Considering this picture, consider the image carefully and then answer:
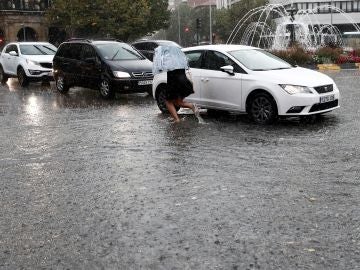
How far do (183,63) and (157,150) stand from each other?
2.97 metres

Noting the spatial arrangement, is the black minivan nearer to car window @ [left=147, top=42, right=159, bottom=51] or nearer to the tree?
car window @ [left=147, top=42, right=159, bottom=51]

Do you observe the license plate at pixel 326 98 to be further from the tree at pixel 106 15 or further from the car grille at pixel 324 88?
the tree at pixel 106 15

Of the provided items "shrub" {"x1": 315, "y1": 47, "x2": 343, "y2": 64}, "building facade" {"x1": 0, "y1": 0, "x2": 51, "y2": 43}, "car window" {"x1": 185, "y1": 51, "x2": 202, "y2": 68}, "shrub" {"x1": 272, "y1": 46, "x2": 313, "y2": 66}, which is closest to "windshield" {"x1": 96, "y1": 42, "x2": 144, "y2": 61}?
"car window" {"x1": 185, "y1": 51, "x2": 202, "y2": 68}

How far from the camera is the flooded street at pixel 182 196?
4.41m

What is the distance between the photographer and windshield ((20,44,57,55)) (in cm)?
2285

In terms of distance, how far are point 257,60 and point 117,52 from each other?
6.87 metres

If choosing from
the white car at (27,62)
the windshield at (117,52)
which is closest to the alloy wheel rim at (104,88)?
the windshield at (117,52)

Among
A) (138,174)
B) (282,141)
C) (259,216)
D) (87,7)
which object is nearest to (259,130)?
(282,141)

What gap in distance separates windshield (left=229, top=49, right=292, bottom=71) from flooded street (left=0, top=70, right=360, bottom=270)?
1225 millimetres

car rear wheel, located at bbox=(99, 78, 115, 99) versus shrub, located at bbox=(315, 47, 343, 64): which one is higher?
shrub, located at bbox=(315, 47, 343, 64)

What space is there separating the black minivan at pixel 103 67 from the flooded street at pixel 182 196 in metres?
4.85

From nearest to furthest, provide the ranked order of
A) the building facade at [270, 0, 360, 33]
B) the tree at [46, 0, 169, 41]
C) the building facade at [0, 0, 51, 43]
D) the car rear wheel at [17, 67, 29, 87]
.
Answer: the car rear wheel at [17, 67, 29, 87]
the tree at [46, 0, 169, 41]
the building facade at [0, 0, 51, 43]
the building facade at [270, 0, 360, 33]

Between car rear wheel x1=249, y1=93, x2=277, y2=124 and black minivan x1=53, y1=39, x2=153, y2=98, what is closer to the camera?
car rear wheel x1=249, y1=93, x2=277, y2=124

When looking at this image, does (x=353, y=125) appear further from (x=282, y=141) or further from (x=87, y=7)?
(x=87, y=7)
